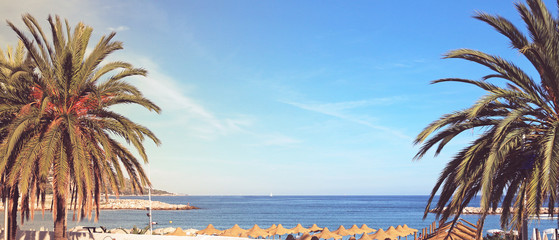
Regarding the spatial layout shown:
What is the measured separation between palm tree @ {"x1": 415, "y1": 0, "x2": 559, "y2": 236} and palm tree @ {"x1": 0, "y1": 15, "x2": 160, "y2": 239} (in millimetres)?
9449

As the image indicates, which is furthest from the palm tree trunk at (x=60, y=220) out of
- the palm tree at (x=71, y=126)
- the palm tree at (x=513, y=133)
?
the palm tree at (x=513, y=133)

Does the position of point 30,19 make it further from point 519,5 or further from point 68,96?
point 519,5

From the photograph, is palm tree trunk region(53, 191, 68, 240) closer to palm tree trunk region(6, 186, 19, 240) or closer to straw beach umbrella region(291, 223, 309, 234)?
→ palm tree trunk region(6, 186, 19, 240)

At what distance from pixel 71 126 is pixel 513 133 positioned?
11.7 meters

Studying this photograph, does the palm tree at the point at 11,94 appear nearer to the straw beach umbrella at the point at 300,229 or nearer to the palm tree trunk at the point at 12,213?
the palm tree trunk at the point at 12,213

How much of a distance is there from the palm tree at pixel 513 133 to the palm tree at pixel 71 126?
945 centimetres

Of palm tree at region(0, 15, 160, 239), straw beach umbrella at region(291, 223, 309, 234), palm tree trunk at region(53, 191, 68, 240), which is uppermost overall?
palm tree at region(0, 15, 160, 239)

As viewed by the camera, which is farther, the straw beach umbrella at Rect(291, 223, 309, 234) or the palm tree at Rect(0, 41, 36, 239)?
the straw beach umbrella at Rect(291, 223, 309, 234)

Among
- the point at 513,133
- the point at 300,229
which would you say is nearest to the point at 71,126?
the point at 513,133

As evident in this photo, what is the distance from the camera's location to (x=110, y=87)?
16.5m

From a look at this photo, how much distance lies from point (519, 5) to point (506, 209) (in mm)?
4916

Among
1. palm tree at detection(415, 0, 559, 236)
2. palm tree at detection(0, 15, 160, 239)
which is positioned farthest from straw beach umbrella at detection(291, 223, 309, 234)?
palm tree at detection(415, 0, 559, 236)

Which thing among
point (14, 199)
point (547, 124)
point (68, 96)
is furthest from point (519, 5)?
point (14, 199)

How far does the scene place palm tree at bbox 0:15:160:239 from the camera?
48.5ft
